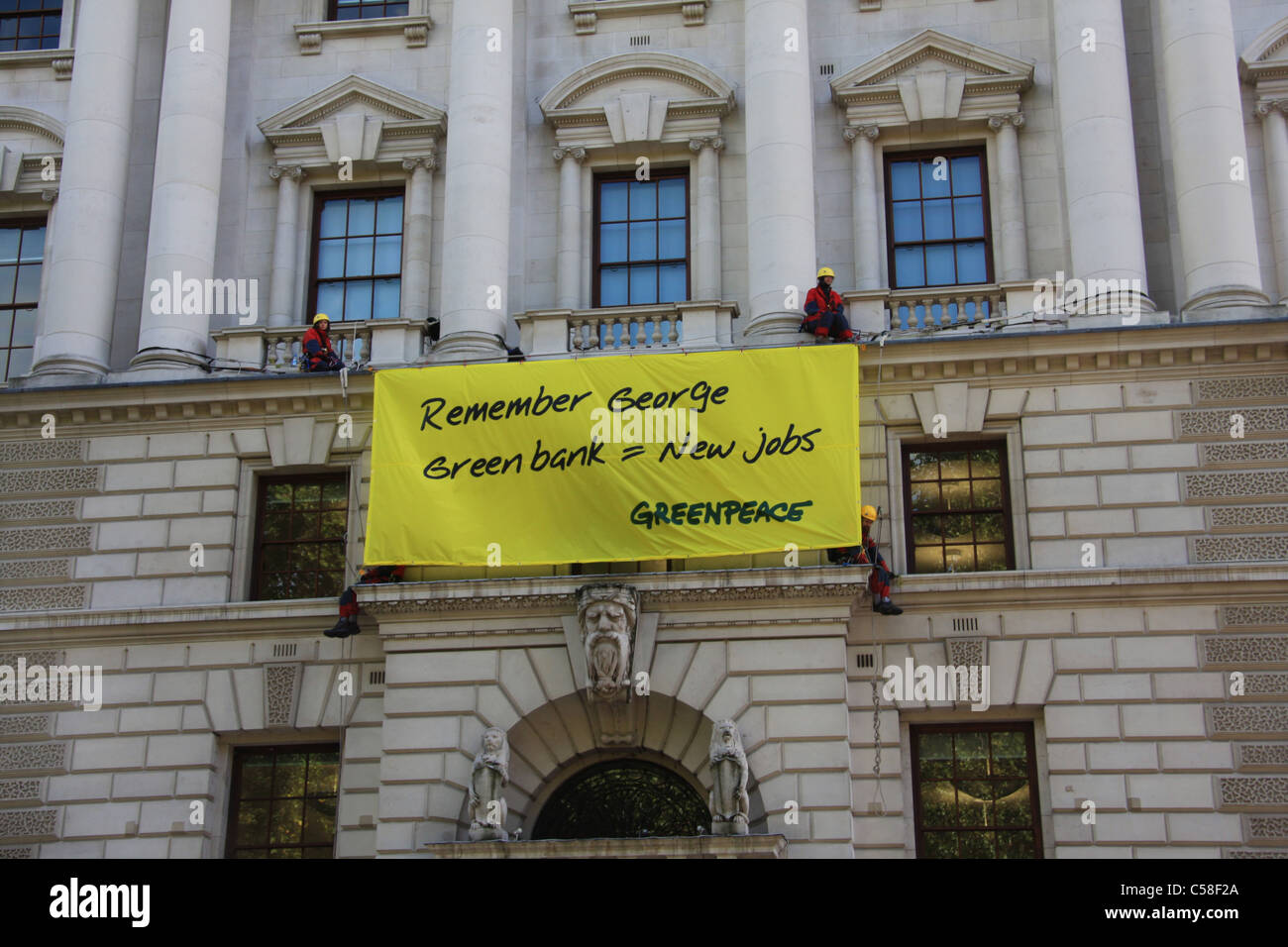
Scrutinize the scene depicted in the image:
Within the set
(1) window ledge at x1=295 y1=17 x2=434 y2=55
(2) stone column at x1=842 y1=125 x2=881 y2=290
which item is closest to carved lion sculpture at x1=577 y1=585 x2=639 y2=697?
(2) stone column at x1=842 y1=125 x2=881 y2=290

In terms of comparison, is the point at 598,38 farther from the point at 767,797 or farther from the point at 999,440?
the point at 767,797

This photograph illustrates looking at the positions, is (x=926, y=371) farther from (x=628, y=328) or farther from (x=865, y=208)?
(x=628, y=328)

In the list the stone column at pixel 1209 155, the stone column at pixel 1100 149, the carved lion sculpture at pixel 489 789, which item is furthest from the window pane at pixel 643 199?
the carved lion sculpture at pixel 489 789

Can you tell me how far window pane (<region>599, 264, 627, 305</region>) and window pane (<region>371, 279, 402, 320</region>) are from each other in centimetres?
344

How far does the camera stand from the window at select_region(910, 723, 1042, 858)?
23.0 meters

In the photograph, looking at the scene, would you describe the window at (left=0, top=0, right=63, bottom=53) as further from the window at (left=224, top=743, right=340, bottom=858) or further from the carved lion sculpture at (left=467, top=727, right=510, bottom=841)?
the carved lion sculpture at (left=467, top=727, right=510, bottom=841)

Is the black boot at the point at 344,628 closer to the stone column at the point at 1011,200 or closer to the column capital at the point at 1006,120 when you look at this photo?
the stone column at the point at 1011,200

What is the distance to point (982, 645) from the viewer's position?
23.4m

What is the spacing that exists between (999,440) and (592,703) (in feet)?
23.8

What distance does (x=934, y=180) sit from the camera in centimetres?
2769

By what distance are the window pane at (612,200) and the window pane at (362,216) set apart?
398 cm

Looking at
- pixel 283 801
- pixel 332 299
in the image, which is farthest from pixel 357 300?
pixel 283 801
